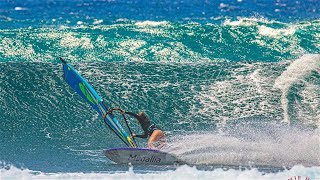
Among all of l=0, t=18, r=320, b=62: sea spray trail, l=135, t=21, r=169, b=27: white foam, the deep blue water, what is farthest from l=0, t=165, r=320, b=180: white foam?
l=135, t=21, r=169, b=27: white foam

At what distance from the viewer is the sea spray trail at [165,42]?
27.1m

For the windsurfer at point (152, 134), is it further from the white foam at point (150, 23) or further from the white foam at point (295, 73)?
the white foam at point (150, 23)

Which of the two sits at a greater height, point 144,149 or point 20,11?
point 20,11

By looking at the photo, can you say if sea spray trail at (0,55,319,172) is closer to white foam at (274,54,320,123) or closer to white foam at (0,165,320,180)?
white foam at (274,54,320,123)

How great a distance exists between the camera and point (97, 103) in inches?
713

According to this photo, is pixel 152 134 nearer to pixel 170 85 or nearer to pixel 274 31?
pixel 170 85

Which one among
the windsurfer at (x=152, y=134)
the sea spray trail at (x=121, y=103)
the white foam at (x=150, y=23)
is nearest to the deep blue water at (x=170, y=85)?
the sea spray trail at (x=121, y=103)

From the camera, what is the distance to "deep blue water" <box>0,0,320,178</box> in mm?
17375

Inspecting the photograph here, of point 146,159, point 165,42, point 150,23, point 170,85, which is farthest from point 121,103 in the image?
point 150,23

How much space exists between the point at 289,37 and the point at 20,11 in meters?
16.9

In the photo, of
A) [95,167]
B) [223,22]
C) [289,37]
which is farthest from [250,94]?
[223,22]

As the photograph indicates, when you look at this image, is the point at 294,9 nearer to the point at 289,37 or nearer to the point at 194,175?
the point at 289,37

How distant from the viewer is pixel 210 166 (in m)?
16.7

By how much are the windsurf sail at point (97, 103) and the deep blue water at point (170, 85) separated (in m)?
0.76
